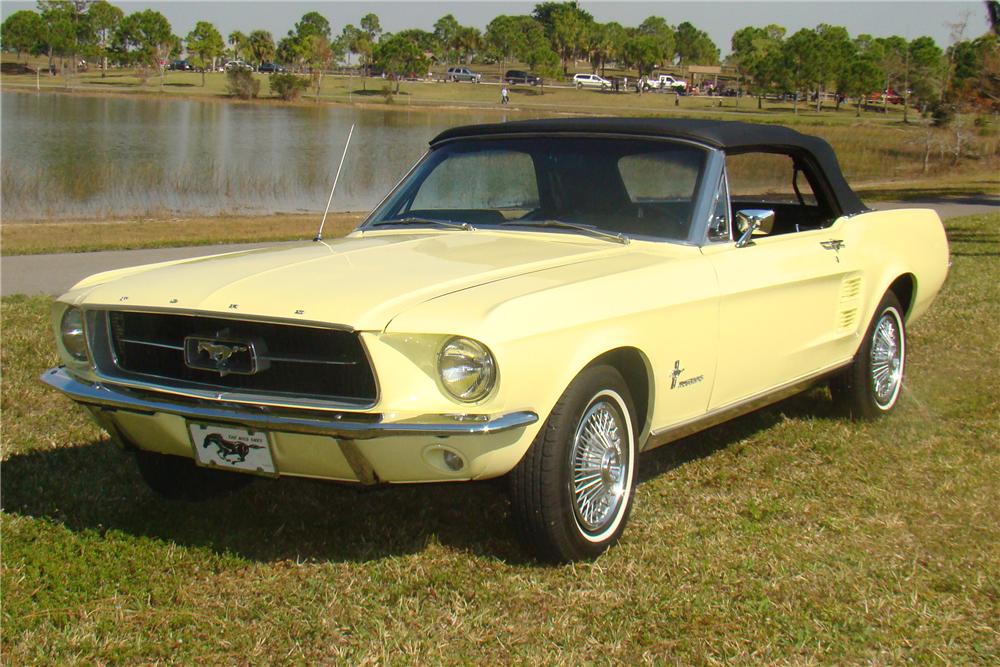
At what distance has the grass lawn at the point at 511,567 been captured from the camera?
346 cm

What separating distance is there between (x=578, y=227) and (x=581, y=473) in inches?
53.0

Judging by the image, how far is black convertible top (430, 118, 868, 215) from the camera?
16.8 ft

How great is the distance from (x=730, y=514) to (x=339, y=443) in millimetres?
1828

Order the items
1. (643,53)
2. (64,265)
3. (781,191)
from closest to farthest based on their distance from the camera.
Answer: (781,191), (64,265), (643,53)

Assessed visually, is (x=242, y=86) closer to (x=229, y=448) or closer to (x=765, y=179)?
(x=765, y=179)

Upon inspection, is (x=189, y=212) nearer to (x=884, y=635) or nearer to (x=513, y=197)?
Result: (x=513, y=197)

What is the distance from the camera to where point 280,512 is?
183 inches

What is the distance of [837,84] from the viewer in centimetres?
9238

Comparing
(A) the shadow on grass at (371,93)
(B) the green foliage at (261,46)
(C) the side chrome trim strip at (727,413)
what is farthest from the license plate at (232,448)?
(B) the green foliage at (261,46)

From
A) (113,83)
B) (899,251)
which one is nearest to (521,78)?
(113,83)

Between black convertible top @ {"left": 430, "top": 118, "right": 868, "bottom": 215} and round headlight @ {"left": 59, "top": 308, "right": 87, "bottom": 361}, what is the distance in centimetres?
217

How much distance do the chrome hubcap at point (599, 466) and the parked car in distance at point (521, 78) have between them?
99853 millimetres

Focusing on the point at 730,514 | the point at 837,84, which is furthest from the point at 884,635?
the point at 837,84

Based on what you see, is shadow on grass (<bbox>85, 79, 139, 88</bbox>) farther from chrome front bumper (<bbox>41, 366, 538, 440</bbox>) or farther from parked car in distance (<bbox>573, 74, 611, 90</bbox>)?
chrome front bumper (<bbox>41, 366, 538, 440</bbox>)
